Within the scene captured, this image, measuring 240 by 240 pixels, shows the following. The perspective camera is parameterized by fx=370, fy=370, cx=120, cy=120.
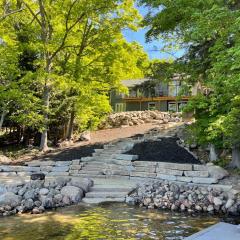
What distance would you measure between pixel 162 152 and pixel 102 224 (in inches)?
245

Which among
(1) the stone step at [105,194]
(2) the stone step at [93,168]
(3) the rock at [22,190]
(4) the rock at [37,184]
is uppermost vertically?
(2) the stone step at [93,168]

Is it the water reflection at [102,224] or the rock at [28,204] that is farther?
the rock at [28,204]

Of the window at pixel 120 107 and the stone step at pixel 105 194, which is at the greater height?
the window at pixel 120 107

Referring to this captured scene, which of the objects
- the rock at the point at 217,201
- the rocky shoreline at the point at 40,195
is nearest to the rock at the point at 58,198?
the rocky shoreline at the point at 40,195

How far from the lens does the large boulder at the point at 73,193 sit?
10203 mm

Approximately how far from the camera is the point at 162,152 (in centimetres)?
1391

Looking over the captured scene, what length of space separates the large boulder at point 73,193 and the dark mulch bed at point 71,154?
4.08m

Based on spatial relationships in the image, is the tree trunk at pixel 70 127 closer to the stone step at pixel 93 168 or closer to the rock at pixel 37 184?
the stone step at pixel 93 168

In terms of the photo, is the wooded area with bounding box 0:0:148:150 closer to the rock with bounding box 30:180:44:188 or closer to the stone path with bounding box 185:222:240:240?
the rock with bounding box 30:180:44:188

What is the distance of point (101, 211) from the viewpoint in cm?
939

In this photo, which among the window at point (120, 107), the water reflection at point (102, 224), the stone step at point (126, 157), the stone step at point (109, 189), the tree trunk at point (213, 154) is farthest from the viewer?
the window at point (120, 107)

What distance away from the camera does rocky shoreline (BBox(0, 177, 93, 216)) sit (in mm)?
9395

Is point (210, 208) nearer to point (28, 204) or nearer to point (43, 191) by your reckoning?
point (43, 191)

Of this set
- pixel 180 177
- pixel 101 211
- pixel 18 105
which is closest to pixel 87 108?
pixel 18 105
